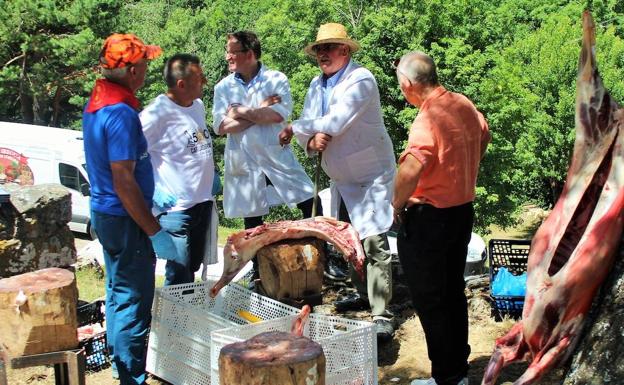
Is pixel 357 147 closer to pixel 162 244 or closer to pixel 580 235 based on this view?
pixel 162 244

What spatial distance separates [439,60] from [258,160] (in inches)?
548

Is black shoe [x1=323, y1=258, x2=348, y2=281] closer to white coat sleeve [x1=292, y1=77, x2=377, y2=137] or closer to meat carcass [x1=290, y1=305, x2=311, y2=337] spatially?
white coat sleeve [x1=292, y1=77, x2=377, y2=137]

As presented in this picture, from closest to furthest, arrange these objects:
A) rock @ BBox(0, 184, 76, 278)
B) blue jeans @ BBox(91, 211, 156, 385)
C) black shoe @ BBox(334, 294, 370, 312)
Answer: blue jeans @ BBox(91, 211, 156, 385) → black shoe @ BBox(334, 294, 370, 312) → rock @ BBox(0, 184, 76, 278)

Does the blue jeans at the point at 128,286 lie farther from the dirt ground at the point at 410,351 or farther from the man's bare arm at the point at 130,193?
the dirt ground at the point at 410,351

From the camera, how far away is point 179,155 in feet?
18.6

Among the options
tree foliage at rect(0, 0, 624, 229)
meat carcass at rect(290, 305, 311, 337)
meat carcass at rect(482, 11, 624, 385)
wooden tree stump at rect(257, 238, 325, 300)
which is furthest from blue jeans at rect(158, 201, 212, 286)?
tree foliage at rect(0, 0, 624, 229)

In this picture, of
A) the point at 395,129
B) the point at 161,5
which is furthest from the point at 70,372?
the point at 161,5

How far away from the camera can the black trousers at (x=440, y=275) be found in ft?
14.6

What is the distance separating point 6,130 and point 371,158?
16.2m

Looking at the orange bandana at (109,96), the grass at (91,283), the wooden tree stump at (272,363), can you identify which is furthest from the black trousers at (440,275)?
the grass at (91,283)

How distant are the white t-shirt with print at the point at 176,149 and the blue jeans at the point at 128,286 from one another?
908mm

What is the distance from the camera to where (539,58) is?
2427cm

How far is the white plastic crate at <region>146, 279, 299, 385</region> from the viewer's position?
495cm

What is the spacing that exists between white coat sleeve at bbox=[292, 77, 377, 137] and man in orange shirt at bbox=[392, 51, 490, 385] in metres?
0.95
